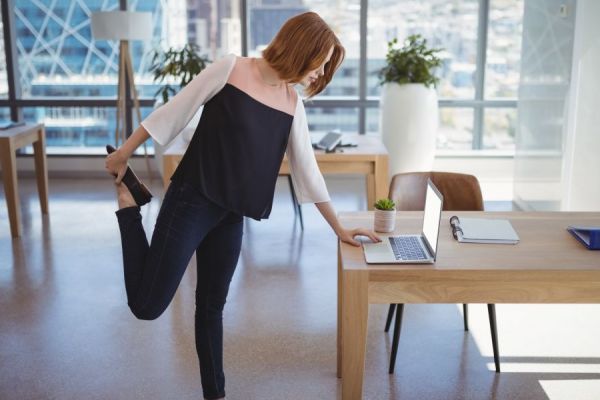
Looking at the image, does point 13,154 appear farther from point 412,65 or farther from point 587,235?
point 587,235

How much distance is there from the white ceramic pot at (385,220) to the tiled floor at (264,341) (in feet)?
2.23

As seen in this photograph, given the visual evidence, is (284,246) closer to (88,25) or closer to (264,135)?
(264,135)

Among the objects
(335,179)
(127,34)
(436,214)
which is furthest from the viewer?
(335,179)

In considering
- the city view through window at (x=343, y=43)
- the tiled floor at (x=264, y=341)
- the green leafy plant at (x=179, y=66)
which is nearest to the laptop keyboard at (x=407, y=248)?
the tiled floor at (x=264, y=341)

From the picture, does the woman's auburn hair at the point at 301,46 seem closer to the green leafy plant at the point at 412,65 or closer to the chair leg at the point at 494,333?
the chair leg at the point at 494,333

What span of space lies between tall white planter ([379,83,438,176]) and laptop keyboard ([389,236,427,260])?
12.3 feet

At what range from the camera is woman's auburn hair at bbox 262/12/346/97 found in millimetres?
2244

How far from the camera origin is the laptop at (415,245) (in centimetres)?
242

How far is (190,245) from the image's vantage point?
2381mm

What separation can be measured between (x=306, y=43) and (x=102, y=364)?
5.81 ft

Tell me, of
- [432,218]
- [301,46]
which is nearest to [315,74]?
[301,46]

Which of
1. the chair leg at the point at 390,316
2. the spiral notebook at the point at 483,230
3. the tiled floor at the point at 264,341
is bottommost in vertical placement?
the tiled floor at the point at 264,341

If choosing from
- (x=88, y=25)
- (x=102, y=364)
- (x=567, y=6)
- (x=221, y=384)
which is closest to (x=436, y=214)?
(x=221, y=384)

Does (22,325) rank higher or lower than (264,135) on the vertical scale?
lower
